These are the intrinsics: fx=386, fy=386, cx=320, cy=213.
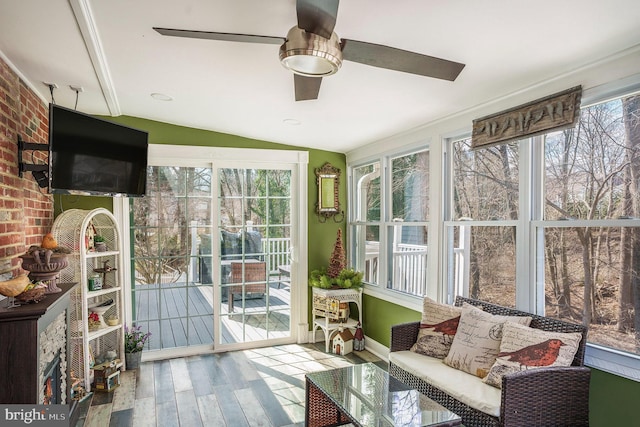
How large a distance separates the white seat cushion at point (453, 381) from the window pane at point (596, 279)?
724mm

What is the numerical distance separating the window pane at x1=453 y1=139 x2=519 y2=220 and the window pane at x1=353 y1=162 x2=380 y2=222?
1209mm

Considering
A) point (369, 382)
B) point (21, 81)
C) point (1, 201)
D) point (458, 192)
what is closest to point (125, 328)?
point (1, 201)

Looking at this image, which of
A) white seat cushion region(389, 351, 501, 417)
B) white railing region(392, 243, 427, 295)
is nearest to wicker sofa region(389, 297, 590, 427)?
white seat cushion region(389, 351, 501, 417)

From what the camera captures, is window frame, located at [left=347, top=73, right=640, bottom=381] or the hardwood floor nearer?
window frame, located at [left=347, top=73, right=640, bottom=381]

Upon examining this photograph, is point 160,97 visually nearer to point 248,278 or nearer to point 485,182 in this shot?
point 248,278

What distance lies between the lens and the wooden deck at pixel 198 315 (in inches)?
164

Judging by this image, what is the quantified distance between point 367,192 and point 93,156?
113 inches

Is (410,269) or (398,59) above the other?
(398,59)

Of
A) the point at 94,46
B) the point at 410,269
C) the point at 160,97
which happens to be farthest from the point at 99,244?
the point at 410,269

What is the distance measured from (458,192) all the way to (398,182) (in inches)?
34.0

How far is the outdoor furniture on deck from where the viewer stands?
445 centimetres

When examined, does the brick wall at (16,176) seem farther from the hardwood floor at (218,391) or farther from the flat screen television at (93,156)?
the hardwood floor at (218,391)

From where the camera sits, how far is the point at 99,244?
364 cm

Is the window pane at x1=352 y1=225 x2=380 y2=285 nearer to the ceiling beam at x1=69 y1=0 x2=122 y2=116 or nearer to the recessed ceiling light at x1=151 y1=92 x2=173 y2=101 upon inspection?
the recessed ceiling light at x1=151 y1=92 x2=173 y2=101
